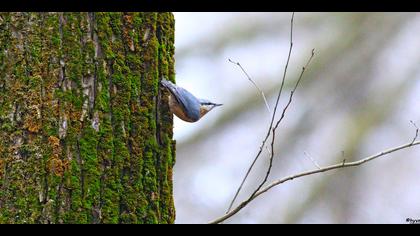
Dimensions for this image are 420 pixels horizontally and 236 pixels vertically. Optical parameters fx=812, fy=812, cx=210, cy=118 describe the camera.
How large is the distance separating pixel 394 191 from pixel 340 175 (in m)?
0.41

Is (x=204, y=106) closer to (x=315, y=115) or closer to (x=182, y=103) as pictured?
(x=182, y=103)

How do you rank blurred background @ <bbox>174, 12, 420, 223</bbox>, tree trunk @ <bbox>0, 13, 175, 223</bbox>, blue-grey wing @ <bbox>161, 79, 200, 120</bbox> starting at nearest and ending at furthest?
tree trunk @ <bbox>0, 13, 175, 223</bbox> < blue-grey wing @ <bbox>161, 79, 200, 120</bbox> < blurred background @ <bbox>174, 12, 420, 223</bbox>

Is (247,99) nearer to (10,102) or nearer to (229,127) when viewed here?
(229,127)

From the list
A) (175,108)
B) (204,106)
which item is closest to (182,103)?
(175,108)

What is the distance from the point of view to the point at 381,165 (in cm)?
605

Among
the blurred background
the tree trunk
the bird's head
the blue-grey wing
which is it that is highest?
the blurred background

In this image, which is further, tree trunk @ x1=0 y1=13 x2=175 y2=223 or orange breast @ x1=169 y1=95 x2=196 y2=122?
orange breast @ x1=169 y1=95 x2=196 y2=122

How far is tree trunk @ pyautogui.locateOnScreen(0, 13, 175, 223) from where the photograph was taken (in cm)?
214

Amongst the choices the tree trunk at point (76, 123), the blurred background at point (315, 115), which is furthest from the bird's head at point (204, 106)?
the blurred background at point (315, 115)

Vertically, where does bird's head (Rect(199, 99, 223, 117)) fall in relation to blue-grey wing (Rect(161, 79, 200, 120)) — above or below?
above

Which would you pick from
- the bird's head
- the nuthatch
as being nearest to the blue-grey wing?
the nuthatch

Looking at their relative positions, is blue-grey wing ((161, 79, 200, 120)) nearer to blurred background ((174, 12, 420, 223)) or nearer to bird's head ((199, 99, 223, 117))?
bird's head ((199, 99, 223, 117))

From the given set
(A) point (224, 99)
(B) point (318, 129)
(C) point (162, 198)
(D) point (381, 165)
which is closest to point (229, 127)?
(A) point (224, 99)

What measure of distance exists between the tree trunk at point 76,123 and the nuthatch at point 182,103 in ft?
0.24
